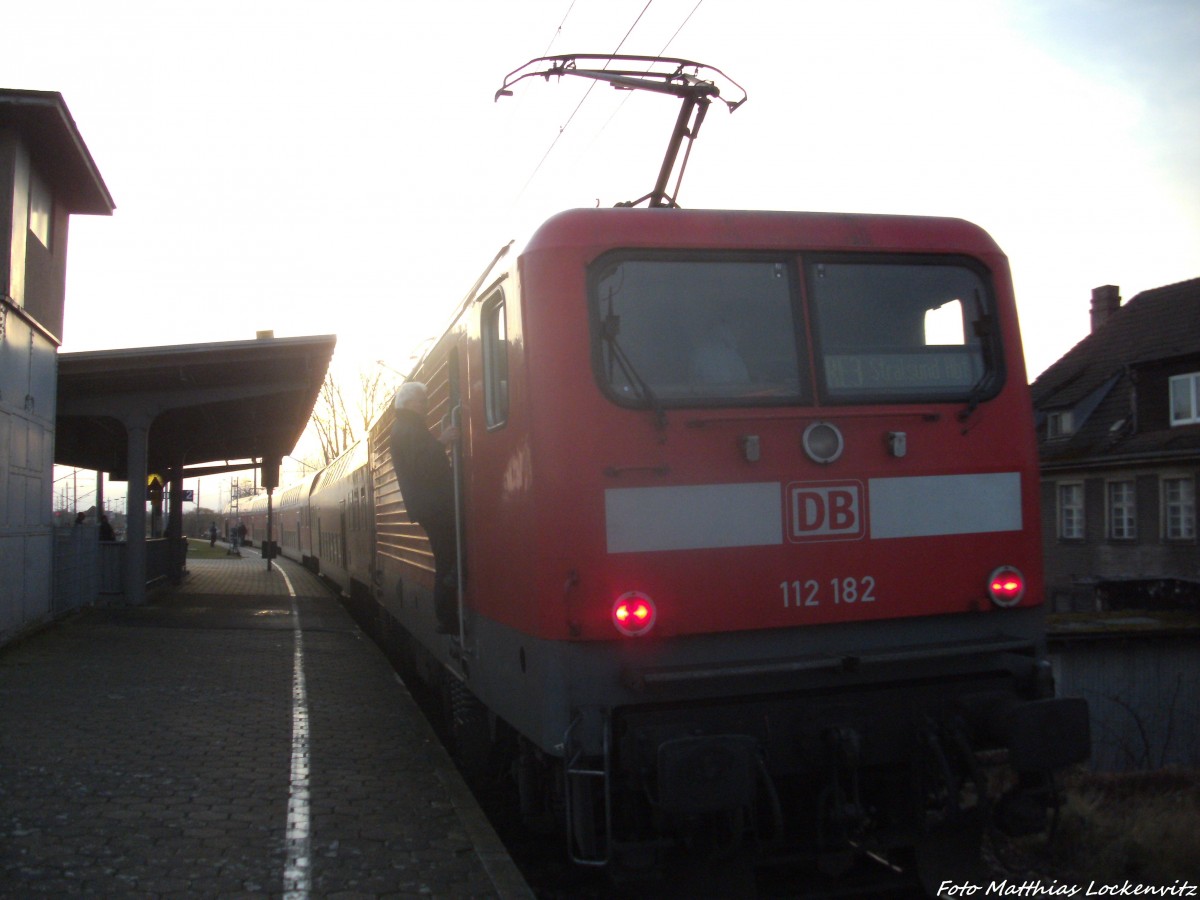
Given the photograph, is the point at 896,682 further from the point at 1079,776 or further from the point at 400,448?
the point at 1079,776

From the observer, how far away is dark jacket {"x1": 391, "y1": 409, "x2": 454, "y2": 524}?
6117 millimetres

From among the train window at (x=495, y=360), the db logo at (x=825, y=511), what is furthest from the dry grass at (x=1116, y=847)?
the train window at (x=495, y=360)

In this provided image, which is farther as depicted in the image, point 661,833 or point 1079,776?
point 1079,776

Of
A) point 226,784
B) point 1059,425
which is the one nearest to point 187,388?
point 226,784

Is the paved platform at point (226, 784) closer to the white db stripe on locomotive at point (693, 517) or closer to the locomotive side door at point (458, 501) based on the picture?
the locomotive side door at point (458, 501)

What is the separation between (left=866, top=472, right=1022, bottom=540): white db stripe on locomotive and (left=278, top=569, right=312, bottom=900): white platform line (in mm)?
2895

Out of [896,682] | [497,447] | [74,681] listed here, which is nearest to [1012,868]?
[896,682]

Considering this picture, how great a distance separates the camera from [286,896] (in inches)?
193

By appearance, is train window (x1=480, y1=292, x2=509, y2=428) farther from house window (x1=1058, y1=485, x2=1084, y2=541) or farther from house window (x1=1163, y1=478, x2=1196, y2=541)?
house window (x1=1058, y1=485, x2=1084, y2=541)

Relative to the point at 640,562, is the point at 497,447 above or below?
above

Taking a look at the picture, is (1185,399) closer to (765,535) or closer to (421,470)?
(421,470)

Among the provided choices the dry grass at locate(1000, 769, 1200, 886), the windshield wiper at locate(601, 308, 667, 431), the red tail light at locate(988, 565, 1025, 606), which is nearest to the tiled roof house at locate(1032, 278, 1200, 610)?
the dry grass at locate(1000, 769, 1200, 886)

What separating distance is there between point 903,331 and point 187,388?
15.9 m

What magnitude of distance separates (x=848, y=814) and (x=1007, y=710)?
75 cm
